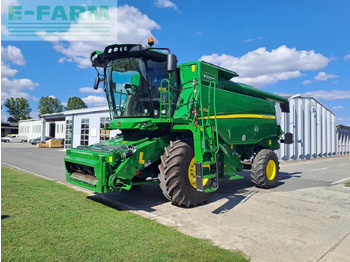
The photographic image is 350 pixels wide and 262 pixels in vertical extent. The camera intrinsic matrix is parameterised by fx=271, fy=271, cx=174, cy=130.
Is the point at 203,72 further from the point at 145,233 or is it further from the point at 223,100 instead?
the point at 145,233

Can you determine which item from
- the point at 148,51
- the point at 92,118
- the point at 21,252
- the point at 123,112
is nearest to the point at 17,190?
the point at 123,112

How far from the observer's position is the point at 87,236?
407cm

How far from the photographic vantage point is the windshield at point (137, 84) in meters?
6.17

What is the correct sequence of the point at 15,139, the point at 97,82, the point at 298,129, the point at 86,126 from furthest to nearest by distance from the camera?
the point at 15,139, the point at 86,126, the point at 298,129, the point at 97,82

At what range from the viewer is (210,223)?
5012 mm

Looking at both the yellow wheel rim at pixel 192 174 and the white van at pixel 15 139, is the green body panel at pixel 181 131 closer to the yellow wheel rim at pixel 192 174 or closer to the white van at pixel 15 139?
the yellow wheel rim at pixel 192 174

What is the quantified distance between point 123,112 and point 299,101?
755 inches

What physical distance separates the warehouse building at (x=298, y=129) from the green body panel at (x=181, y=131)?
472 inches

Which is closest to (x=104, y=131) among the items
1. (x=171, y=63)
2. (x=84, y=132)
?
(x=84, y=132)

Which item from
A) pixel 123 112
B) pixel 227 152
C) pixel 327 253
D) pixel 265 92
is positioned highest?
pixel 265 92

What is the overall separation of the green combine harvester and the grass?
71cm

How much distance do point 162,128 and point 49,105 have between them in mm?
93505

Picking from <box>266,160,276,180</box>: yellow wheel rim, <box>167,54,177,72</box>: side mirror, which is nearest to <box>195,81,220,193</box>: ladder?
<box>167,54,177,72</box>: side mirror

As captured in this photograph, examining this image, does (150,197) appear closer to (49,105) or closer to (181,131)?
(181,131)
